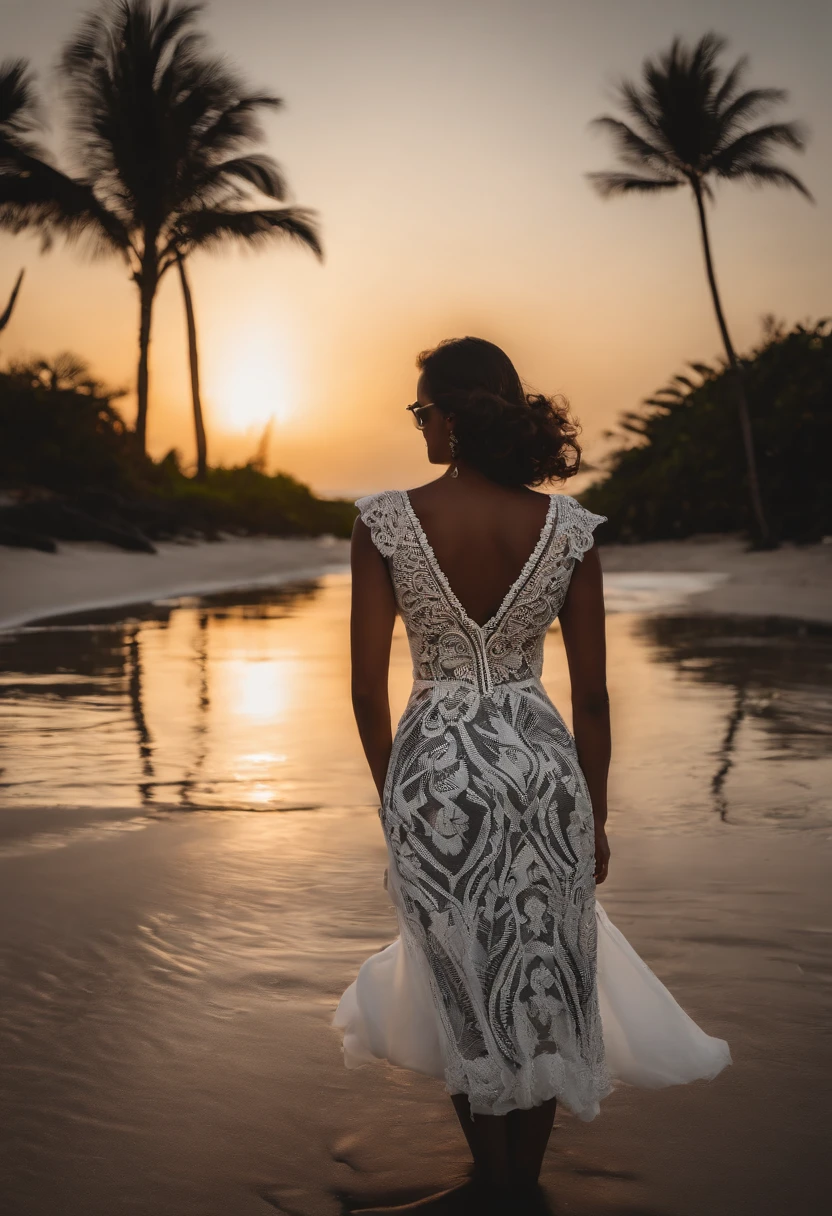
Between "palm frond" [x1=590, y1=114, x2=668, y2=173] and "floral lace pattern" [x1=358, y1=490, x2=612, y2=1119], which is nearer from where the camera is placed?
"floral lace pattern" [x1=358, y1=490, x2=612, y2=1119]

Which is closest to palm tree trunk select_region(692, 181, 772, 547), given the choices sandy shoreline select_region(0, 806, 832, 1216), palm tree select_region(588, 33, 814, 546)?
palm tree select_region(588, 33, 814, 546)

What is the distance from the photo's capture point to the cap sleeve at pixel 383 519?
8.38 feet

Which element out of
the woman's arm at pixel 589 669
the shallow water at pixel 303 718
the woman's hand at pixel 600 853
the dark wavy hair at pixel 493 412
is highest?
the dark wavy hair at pixel 493 412

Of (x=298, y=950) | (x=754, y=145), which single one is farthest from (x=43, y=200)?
(x=298, y=950)

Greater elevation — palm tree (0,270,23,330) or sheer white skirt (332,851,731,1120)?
palm tree (0,270,23,330)

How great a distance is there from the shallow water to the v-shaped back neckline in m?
→ 3.17

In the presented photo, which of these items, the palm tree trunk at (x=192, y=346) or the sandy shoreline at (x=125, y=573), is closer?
the sandy shoreline at (x=125, y=573)

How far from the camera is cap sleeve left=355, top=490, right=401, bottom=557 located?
2.55 meters

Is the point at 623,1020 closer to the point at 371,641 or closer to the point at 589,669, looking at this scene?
the point at 589,669

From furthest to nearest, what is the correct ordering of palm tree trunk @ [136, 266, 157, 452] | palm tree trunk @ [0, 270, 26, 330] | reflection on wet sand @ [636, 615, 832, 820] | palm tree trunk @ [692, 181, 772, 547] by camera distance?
palm tree trunk @ [136, 266, 157, 452]
palm tree trunk @ [692, 181, 772, 547]
palm tree trunk @ [0, 270, 26, 330]
reflection on wet sand @ [636, 615, 832, 820]

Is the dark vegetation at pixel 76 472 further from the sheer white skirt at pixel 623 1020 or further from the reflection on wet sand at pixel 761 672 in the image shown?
the sheer white skirt at pixel 623 1020

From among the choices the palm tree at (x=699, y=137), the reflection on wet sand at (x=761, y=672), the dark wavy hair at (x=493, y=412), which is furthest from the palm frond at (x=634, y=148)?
the dark wavy hair at (x=493, y=412)

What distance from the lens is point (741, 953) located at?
400 cm

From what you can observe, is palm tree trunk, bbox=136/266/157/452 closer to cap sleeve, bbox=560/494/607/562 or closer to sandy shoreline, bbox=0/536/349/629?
sandy shoreline, bbox=0/536/349/629
